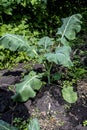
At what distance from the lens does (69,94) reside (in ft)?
16.4

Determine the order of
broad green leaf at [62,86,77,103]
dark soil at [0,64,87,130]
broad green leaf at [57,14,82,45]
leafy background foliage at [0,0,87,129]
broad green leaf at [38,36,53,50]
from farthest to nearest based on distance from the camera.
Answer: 1. leafy background foliage at [0,0,87,129]
2. broad green leaf at [57,14,82,45]
3. broad green leaf at [38,36,53,50]
4. broad green leaf at [62,86,77,103]
5. dark soil at [0,64,87,130]

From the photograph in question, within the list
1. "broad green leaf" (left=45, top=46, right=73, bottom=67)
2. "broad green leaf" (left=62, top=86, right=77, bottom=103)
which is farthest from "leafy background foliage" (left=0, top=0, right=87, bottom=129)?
"broad green leaf" (left=62, top=86, right=77, bottom=103)

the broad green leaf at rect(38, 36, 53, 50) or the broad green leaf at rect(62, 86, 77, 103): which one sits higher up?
the broad green leaf at rect(38, 36, 53, 50)

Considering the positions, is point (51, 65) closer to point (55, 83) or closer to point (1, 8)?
point (55, 83)

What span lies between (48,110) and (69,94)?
42 centimetres

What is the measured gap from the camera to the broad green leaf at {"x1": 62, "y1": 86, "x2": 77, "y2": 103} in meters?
4.96

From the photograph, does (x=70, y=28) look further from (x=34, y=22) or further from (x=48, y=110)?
(x=34, y=22)

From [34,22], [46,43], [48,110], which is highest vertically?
[46,43]

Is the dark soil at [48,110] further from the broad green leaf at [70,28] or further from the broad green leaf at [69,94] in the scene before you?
the broad green leaf at [70,28]

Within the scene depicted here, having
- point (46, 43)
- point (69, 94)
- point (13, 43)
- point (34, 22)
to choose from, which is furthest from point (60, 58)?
point (34, 22)

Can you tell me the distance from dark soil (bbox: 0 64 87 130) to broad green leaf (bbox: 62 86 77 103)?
13 cm

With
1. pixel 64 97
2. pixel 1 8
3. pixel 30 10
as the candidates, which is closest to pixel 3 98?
pixel 64 97

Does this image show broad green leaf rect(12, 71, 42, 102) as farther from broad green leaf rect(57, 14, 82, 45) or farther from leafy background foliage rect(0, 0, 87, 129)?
broad green leaf rect(57, 14, 82, 45)

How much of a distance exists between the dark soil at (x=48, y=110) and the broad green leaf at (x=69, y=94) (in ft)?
0.42
